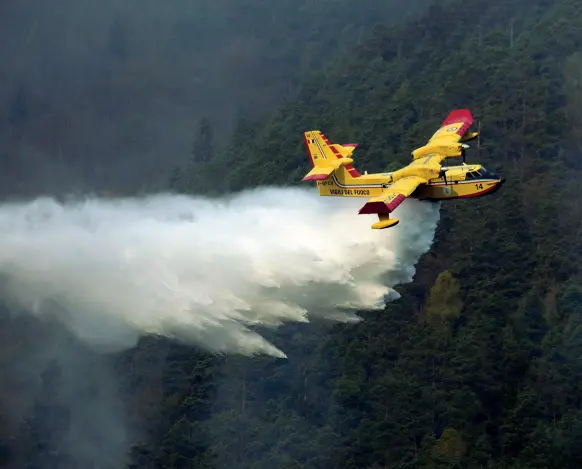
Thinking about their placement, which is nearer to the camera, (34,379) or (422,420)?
(422,420)

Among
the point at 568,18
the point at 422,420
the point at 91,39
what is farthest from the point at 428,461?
the point at 91,39

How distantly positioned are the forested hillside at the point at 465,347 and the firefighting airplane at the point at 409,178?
76.9 feet

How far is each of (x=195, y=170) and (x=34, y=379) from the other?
24.8 m

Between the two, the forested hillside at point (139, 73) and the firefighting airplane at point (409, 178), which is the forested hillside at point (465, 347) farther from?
the forested hillside at point (139, 73)

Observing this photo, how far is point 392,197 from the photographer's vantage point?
41.6 meters

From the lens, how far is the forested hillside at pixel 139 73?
12081 cm

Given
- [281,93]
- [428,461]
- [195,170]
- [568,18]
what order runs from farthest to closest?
[281,93] < [195,170] < [568,18] < [428,461]

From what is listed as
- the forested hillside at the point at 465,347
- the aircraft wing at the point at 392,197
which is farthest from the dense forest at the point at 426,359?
the aircraft wing at the point at 392,197

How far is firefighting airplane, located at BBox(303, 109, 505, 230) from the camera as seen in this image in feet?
138

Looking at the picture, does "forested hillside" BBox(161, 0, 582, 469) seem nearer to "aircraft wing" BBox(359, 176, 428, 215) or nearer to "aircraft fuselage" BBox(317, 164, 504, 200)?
"aircraft fuselage" BBox(317, 164, 504, 200)

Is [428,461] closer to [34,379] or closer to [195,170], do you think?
[34,379]

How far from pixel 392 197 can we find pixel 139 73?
9189cm

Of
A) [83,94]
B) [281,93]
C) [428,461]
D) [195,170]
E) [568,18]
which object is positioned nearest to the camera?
[428,461]

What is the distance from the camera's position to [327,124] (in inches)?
3723
